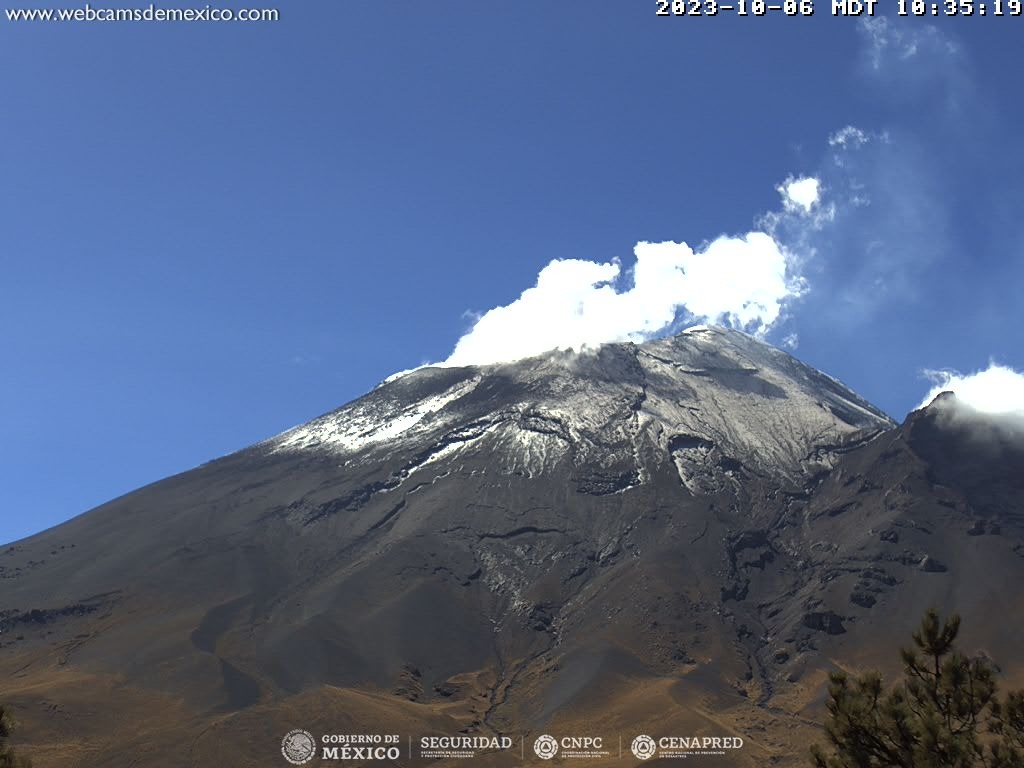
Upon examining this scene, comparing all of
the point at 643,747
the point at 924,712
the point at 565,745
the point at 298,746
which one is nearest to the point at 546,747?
the point at 565,745

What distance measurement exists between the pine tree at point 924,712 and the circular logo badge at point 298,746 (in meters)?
128

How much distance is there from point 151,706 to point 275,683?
730 inches

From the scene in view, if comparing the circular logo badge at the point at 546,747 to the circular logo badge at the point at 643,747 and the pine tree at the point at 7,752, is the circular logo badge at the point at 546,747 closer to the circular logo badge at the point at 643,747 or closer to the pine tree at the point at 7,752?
the circular logo badge at the point at 643,747

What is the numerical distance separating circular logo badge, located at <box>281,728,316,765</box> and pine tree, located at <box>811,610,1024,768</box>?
12803cm

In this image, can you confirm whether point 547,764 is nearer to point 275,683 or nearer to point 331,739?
point 331,739

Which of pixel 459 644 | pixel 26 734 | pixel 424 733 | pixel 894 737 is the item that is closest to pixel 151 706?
pixel 26 734

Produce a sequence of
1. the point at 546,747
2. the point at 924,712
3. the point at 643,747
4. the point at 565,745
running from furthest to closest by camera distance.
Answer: the point at 546,747
the point at 565,745
the point at 643,747
the point at 924,712

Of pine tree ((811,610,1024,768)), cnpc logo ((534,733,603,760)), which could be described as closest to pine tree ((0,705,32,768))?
pine tree ((811,610,1024,768))

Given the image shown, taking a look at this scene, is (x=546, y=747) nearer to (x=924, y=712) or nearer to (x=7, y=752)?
(x=7, y=752)

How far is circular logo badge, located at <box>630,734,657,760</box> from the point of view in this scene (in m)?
145

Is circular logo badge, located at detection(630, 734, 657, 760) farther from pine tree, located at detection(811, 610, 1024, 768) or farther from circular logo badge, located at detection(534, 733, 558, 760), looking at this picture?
pine tree, located at detection(811, 610, 1024, 768)

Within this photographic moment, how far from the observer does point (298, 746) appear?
5758 inches

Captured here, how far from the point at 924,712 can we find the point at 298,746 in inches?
5271

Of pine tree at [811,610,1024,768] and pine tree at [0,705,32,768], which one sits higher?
pine tree at [0,705,32,768]
